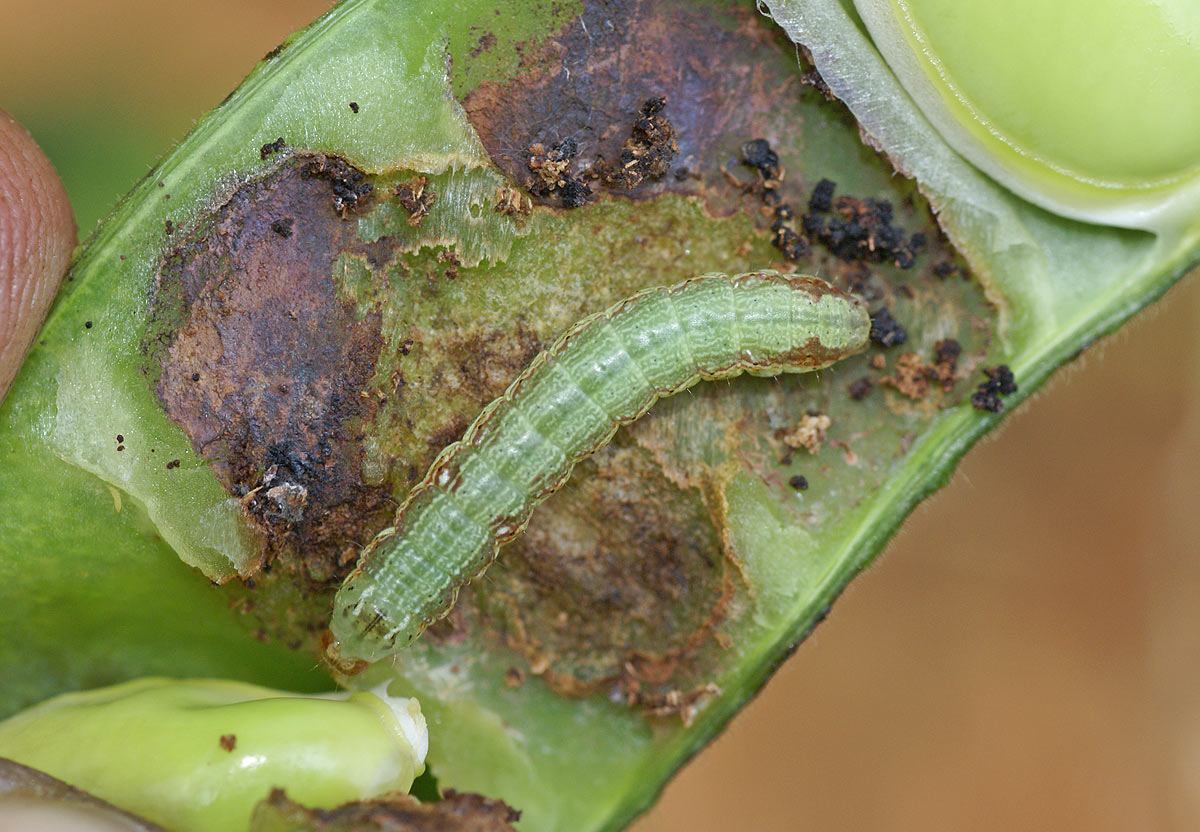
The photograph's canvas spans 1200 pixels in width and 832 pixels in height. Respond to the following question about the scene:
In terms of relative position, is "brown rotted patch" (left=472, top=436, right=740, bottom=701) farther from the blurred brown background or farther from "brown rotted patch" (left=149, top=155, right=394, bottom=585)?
the blurred brown background

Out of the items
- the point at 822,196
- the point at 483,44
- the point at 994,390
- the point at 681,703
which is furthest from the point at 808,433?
the point at 483,44

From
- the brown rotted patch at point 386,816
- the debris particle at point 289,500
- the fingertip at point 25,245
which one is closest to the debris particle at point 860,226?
the debris particle at point 289,500

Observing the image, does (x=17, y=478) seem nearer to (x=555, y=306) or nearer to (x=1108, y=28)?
(x=555, y=306)

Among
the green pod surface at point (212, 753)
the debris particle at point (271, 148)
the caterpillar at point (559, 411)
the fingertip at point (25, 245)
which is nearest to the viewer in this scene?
the green pod surface at point (212, 753)

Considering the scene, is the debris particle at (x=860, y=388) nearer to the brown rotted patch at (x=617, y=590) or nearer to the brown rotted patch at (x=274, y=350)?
the brown rotted patch at (x=617, y=590)

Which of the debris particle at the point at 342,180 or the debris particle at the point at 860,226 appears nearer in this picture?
the debris particle at the point at 342,180

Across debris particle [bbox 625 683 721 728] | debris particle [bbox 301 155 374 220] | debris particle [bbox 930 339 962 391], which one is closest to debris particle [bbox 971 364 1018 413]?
debris particle [bbox 930 339 962 391]

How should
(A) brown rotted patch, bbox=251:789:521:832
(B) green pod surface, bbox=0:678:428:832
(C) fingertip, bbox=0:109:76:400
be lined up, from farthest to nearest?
(C) fingertip, bbox=0:109:76:400, (B) green pod surface, bbox=0:678:428:832, (A) brown rotted patch, bbox=251:789:521:832
